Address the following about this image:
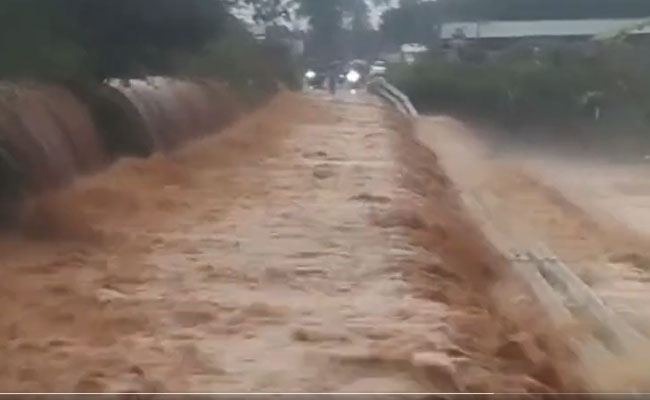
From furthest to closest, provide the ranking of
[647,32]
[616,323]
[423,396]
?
[647,32], [616,323], [423,396]

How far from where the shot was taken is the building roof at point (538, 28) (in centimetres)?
97

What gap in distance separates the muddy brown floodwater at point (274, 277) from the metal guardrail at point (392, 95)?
0.01 m

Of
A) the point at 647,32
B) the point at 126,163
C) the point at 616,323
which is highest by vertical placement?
the point at 647,32

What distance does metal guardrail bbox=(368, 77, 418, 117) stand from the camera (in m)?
1.00

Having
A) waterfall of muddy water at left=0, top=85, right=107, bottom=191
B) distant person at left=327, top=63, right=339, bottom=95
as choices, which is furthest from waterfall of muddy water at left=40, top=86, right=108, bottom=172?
distant person at left=327, top=63, right=339, bottom=95

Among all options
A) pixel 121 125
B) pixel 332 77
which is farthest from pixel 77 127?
pixel 332 77

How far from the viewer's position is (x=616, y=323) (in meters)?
0.84

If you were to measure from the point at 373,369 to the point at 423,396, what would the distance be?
0.05 m

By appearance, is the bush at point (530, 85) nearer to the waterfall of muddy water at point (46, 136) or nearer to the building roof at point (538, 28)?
the building roof at point (538, 28)

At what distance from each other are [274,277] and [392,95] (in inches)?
10.8

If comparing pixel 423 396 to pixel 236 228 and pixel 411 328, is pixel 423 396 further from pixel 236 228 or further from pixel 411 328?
pixel 236 228

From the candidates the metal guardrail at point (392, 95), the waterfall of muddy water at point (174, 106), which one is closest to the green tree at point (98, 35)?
the waterfall of muddy water at point (174, 106)

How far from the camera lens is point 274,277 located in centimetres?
83

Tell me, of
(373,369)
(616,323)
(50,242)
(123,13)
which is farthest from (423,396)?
(123,13)
